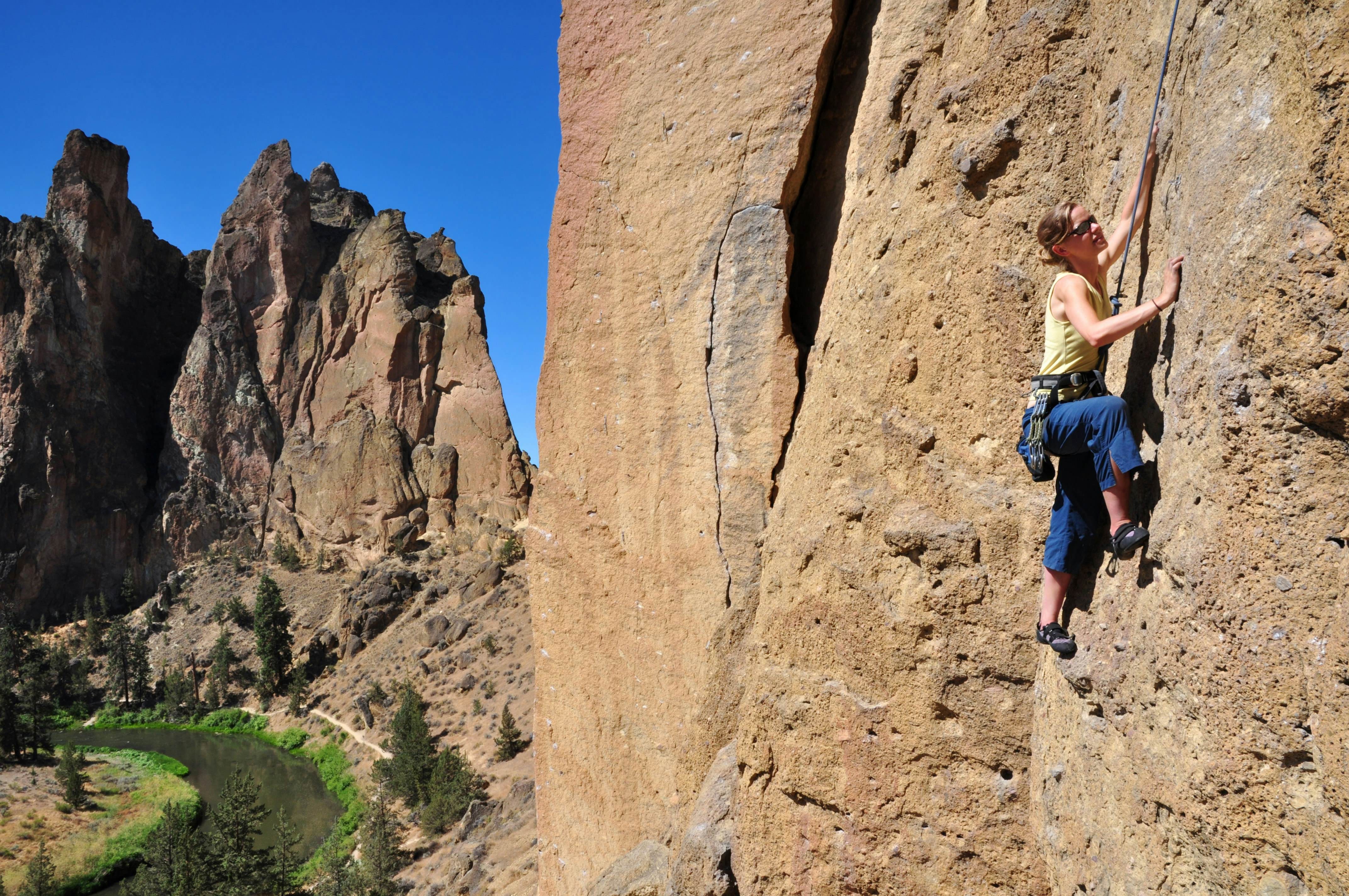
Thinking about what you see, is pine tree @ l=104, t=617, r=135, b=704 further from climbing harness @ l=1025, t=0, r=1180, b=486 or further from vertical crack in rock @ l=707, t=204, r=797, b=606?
climbing harness @ l=1025, t=0, r=1180, b=486

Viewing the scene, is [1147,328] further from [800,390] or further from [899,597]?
[800,390]

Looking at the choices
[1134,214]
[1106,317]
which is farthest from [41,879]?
[1134,214]

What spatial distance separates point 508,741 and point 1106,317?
25825 millimetres

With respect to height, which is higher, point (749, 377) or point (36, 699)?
point (749, 377)

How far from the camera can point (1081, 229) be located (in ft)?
9.92

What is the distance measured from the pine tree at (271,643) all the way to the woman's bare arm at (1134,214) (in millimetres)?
40541

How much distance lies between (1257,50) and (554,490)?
5.00 metres

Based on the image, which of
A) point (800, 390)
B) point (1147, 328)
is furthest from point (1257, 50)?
point (800, 390)

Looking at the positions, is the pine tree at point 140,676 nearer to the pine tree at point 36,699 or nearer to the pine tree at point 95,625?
the pine tree at point 36,699

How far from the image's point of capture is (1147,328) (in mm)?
2990

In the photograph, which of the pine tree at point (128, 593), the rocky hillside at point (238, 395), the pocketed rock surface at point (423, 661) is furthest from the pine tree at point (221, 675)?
the pine tree at point (128, 593)

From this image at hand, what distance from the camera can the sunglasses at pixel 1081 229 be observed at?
3.01 metres

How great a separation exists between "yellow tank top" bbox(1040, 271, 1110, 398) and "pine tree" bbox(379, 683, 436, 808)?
86.4 ft

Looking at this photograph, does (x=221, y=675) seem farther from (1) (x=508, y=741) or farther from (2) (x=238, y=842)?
(1) (x=508, y=741)
